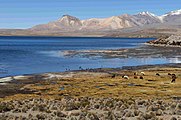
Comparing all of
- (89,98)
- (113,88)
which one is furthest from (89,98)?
(113,88)

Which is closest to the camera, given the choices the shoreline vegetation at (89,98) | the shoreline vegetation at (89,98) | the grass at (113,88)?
the shoreline vegetation at (89,98)

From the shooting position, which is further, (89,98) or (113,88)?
(113,88)

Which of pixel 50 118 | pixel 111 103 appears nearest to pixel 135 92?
pixel 111 103

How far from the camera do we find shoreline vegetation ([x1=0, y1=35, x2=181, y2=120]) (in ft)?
76.6

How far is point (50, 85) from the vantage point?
151 feet

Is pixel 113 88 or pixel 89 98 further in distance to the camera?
pixel 113 88

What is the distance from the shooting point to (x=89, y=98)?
103 feet

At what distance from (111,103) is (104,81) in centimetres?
2238

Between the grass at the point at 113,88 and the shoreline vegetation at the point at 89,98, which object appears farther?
the grass at the point at 113,88

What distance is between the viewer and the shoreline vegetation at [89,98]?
2336 cm

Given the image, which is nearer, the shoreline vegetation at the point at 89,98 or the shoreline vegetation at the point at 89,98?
the shoreline vegetation at the point at 89,98

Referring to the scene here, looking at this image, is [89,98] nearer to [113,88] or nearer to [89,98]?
[89,98]

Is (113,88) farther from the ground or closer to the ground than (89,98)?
closer to the ground

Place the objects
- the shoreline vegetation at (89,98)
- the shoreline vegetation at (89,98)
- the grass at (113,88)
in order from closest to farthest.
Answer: the shoreline vegetation at (89,98) → the shoreline vegetation at (89,98) → the grass at (113,88)
